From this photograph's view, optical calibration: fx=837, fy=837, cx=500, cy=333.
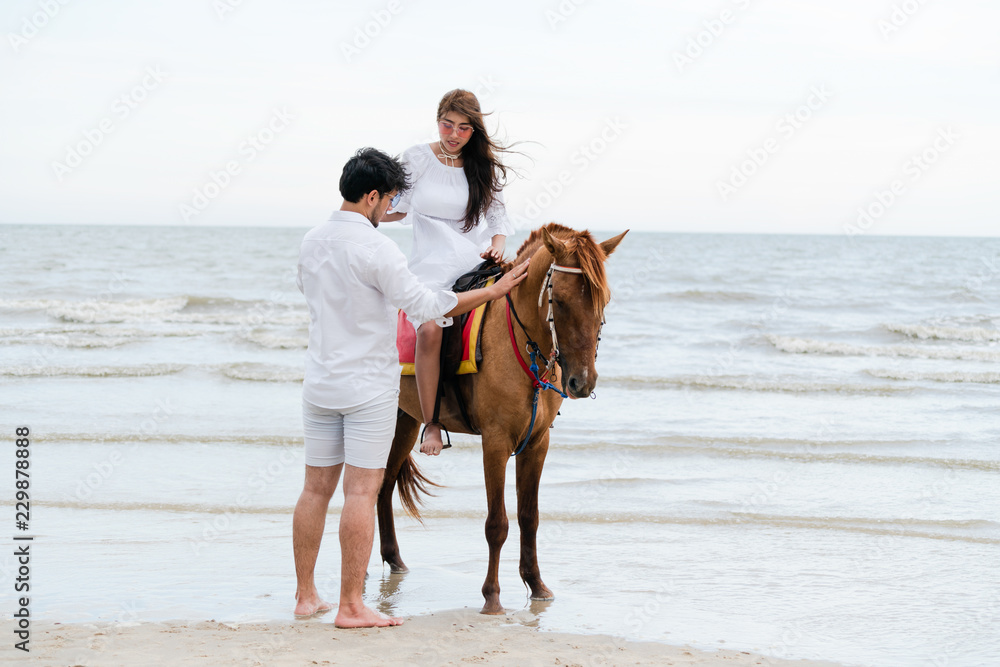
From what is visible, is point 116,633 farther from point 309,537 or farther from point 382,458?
point 382,458

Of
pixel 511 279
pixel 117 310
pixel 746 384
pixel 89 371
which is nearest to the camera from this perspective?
pixel 511 279

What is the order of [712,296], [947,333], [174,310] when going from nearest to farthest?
1. [947,333]
2. [174,310]
3. [712,296]

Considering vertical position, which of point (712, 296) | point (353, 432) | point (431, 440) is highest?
point (712, 296)

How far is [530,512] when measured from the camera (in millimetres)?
4523

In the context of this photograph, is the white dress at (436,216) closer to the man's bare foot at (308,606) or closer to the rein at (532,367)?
the rein at (532,367)

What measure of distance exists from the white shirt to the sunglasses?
40.0 inches

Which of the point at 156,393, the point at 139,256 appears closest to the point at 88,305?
the point at 156,393

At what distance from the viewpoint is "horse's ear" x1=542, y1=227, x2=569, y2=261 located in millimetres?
3727

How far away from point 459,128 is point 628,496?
357 cm

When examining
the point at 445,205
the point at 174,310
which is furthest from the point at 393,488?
the point at 174,310

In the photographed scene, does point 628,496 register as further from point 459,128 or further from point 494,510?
point 459,128

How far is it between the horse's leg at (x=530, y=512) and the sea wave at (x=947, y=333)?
17.1 metres

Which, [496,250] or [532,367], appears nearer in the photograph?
[532,367]

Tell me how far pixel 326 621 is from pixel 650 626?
1.57 m
